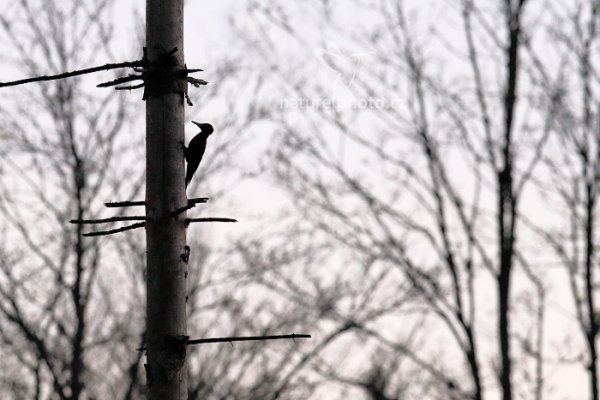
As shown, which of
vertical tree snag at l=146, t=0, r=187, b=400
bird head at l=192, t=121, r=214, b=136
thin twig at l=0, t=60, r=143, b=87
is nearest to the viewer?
vertical tree snag at l=146, t=0, r=187, b=400

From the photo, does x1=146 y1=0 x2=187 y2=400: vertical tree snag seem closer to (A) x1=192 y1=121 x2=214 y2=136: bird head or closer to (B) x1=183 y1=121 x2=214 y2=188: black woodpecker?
(B) x1=183 y1=121 x2=214 y2=188: black woodpecker

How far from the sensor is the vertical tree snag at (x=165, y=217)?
15.3 feet

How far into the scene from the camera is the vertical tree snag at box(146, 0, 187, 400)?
15.3ft

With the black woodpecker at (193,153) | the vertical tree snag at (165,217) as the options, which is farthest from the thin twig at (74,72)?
the black woodpecker at (193,153)

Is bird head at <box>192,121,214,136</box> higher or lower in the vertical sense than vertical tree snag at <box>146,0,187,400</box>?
higher

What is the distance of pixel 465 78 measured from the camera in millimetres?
14203

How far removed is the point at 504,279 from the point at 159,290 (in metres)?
8.92

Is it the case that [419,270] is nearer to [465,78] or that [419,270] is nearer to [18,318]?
[465,78]

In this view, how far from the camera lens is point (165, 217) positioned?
15.7 ft

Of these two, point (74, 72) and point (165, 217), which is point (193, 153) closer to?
point (165, 217)

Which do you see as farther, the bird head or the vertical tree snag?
the bird head

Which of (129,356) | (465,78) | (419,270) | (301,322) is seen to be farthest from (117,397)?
(465,78)

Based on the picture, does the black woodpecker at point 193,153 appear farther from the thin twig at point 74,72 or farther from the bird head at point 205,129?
the thin twig at point 74,72

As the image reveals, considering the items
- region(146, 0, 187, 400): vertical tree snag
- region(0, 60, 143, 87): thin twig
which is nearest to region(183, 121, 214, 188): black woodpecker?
region(146, 0, 187, 400): vertical tree snag
